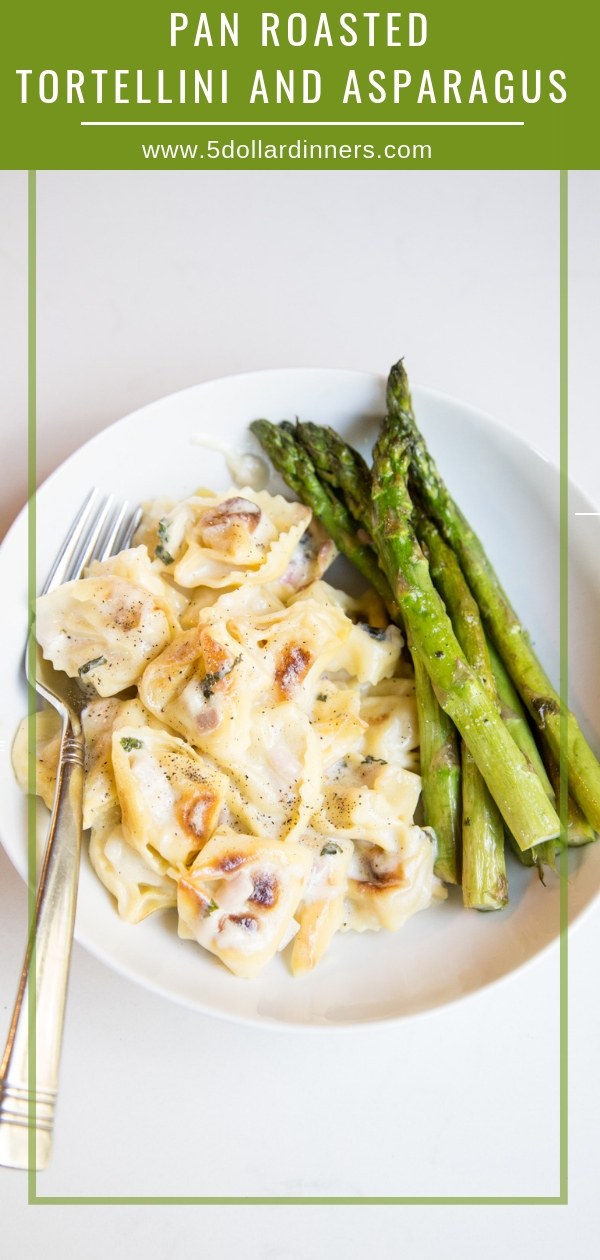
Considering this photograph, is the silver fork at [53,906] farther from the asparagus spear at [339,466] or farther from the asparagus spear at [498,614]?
the asparagus spear at [498,614]

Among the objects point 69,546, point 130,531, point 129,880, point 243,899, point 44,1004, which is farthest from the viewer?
point 130,531

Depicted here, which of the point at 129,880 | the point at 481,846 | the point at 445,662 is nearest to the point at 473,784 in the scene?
the point at 481,846

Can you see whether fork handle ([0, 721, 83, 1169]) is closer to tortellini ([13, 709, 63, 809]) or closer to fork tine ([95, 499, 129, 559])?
tortellini ([13, 709, 63, 809])

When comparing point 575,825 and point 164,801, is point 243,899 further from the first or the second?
point 575,825

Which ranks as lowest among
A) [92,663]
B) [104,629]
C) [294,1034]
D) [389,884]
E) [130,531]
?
[294,1034]

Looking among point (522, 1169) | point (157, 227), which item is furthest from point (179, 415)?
point (522, 1169)

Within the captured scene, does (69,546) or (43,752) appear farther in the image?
(69,546)

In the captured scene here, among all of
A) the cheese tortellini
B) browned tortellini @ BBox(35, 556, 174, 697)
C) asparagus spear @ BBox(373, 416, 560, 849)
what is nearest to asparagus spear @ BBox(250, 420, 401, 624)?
asparagus spear @ BBox(373, 416, 560, 849)
